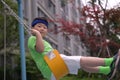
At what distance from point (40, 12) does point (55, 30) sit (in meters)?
8.63

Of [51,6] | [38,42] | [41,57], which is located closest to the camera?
[38,42]

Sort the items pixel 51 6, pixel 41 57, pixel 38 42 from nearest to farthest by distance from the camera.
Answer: pixel 38 42 < pixel 41 57 < pixel 51 6

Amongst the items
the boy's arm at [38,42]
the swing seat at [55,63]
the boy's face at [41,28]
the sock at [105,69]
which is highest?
the boy's face at [41,28]

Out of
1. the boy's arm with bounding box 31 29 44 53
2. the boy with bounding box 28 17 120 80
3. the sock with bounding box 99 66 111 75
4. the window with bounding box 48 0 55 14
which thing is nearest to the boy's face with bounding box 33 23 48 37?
the boy with bounding box 28 17 120 80

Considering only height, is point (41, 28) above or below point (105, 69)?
above

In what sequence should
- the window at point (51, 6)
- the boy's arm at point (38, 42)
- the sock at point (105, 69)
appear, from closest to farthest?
the boy's arm at point (38, 42), the sock at point (105, 69), the window at point (51, 6)

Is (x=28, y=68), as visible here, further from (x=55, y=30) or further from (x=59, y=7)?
(x=59, y=7)

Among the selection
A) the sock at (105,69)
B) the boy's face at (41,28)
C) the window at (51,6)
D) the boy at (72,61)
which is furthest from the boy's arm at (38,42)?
the window at (51,6)

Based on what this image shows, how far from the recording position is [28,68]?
10914 millimetres

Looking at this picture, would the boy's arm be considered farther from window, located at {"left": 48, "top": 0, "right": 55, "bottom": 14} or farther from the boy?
window, located at {"left": 48, "top": 0, "right": 55, "bottom": 14}

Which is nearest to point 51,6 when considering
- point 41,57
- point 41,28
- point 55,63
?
point 41,28

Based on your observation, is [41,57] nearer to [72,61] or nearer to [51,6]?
[72,61]

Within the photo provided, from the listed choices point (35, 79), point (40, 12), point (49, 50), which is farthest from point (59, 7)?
point (49, 50)

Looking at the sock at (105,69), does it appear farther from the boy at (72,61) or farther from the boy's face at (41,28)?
the boy's face at (41,28)
